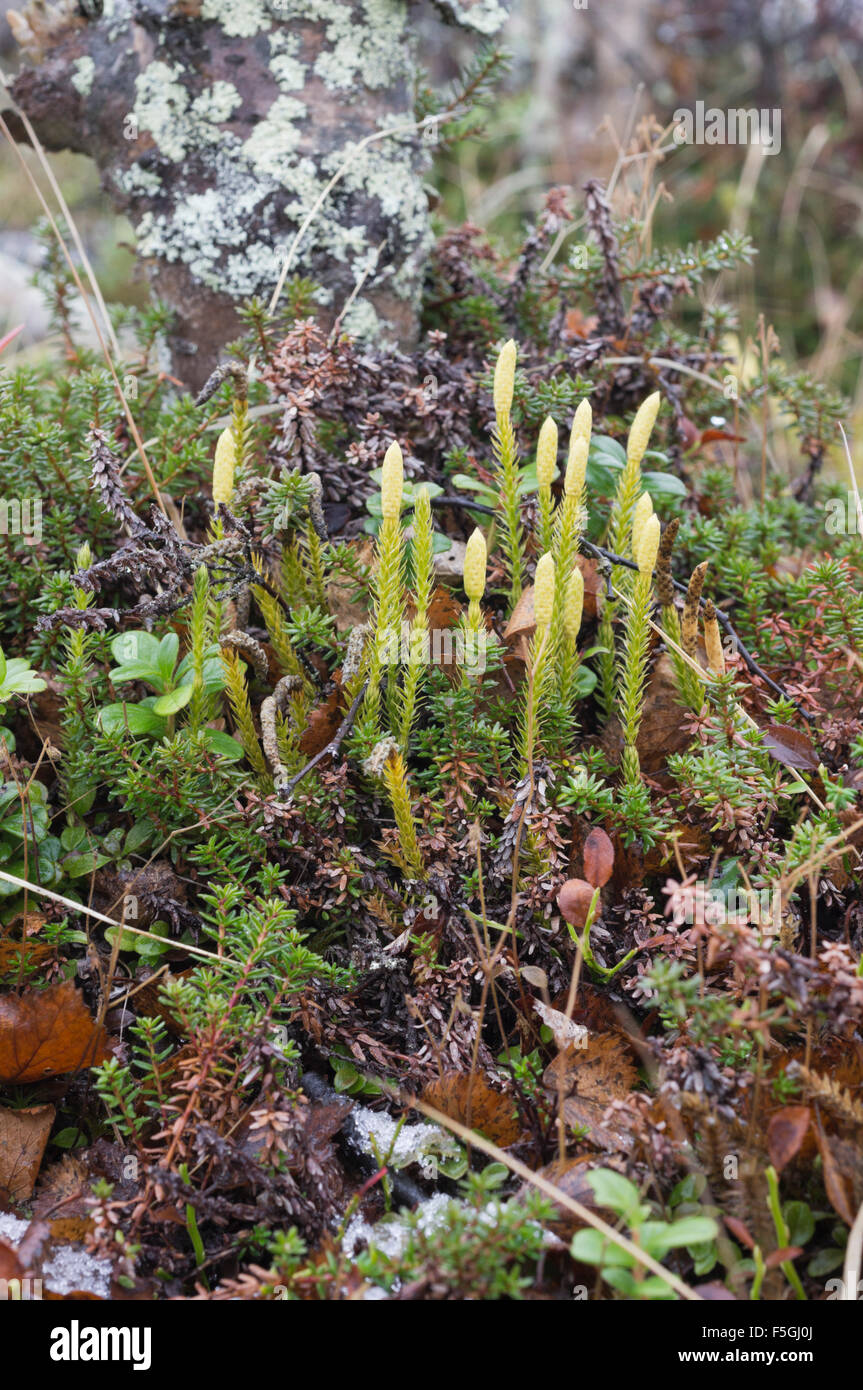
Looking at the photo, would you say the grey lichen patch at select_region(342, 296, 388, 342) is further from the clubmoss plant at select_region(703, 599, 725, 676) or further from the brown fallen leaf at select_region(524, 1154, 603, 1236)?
the brown fallen leaf at select_region(524, 1154, 603, 1236)

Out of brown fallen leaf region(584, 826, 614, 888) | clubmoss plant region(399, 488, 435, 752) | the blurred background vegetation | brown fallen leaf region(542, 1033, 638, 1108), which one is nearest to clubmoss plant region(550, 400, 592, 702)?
clubmoss plant region(399, 488, 435, 752)

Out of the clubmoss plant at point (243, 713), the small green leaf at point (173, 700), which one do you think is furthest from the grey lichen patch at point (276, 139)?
the small green leaf at point (173, 700)

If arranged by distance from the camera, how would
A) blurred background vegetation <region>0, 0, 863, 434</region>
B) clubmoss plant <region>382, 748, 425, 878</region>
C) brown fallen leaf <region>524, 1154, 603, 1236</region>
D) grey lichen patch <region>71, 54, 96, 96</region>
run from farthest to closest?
blurred background vegetation <region>0, 0, 863, 434</region> → grey lichen patch <region>71, 54, 96, 96</region> → clubmoss plant <region>382, 748, 425, 878</region> → brown fallen leaf <region>524, 1154, 603, 1236</region>

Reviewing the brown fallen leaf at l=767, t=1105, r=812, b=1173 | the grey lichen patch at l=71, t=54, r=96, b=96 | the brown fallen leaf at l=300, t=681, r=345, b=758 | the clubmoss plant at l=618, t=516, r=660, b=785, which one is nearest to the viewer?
the brown fallen leaf at l=767, t=1105, r=812, b=1173

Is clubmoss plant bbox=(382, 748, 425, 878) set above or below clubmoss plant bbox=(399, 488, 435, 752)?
below

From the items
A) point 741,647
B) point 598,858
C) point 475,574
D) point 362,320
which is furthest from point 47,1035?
point 362,320

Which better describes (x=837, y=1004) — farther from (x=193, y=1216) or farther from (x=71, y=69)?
(x=71, y=69)

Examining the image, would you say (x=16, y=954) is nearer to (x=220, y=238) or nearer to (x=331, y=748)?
(x=331, y=748)
